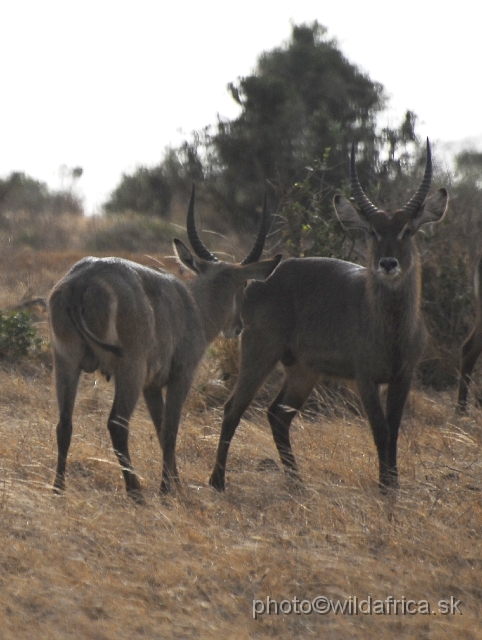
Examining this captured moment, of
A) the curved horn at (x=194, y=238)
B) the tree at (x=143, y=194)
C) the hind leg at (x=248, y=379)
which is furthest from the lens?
the tree at (x=143, y=194)

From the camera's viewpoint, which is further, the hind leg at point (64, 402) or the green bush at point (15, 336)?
the green bush at point (15, 336)

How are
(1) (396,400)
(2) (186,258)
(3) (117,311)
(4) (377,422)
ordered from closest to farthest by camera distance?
(3) (117,311) → (4) (377,422) → (1) (396,400) → (2) (186,258)

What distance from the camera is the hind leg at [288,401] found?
649cm

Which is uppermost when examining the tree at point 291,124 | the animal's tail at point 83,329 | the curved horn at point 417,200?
the tree at point 291,124

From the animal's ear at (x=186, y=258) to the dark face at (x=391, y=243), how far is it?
1318 mm

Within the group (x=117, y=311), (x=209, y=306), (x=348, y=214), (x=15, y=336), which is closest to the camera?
(x=117, y=311)

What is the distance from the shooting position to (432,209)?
6.02 meters

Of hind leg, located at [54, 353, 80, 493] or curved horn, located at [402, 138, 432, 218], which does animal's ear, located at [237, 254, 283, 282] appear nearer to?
curved horn, located at [402, 138, 432, 218]

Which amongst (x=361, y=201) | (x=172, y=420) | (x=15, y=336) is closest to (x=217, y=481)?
(x=172, y=420)

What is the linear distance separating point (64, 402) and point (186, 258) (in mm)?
1717

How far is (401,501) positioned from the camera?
4.85m

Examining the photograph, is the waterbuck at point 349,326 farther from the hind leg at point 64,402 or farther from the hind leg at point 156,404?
the hind leg at point 64,402

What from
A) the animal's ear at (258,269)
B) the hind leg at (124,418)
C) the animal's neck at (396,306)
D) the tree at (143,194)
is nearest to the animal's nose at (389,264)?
the animal's neck at (396,306)

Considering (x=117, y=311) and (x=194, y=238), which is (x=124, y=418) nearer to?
(x=117, y=311)
